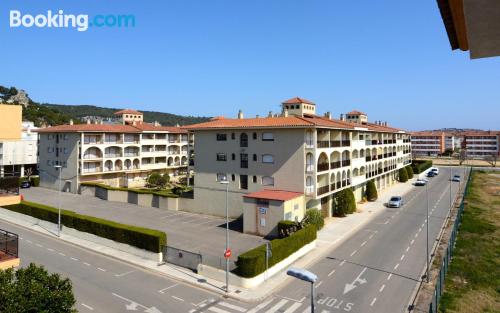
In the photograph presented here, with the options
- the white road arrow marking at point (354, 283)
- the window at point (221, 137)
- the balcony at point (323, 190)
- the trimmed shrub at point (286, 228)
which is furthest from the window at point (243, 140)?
the white road arrow marking at point (354, 283)

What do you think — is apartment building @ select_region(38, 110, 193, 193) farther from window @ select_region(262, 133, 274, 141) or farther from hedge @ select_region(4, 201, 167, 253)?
hedge @ select_region(4, 201, 167, 253)

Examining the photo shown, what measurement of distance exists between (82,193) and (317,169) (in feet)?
145

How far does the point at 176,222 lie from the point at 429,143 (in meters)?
170

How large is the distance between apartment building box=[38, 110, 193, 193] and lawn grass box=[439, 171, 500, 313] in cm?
4046

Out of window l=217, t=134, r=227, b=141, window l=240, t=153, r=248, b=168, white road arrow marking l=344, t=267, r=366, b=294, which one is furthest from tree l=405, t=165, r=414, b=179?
white road arrow marking l=344, t=267, r=366, b=294

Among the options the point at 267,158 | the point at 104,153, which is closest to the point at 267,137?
the point at 267,158

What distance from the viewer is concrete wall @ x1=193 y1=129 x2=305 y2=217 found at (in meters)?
41.3

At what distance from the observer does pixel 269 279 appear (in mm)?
27000

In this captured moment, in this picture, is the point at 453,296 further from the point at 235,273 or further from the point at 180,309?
the point at 180,309

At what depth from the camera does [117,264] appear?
1206 inches

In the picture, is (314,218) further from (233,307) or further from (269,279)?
(233,307)

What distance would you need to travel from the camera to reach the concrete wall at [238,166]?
41.3 m

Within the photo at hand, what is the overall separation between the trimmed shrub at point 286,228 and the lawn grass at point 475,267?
A: 13.3 metres

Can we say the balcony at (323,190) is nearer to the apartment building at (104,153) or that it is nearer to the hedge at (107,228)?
the hedge at (107,228)
